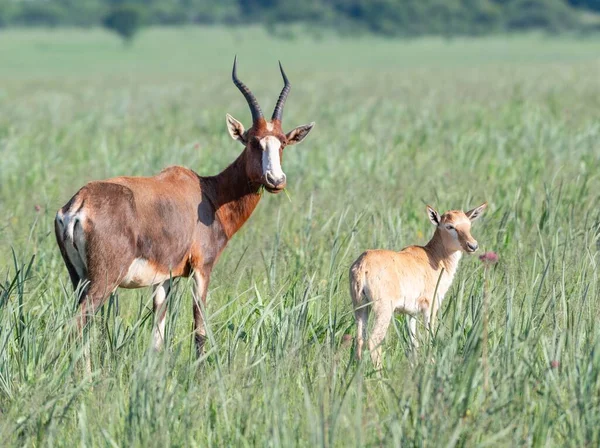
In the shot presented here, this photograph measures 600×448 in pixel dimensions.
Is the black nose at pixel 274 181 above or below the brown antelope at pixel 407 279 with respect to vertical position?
above

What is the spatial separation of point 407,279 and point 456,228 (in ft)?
1.61

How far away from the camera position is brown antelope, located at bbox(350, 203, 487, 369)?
5.26m

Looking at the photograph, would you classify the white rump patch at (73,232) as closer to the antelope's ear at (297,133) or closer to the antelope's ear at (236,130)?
the antelope's ear at (236,130)

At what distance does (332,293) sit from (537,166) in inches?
212

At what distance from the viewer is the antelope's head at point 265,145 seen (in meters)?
6.00

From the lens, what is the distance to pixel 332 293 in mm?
5512

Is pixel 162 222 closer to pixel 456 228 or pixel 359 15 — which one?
pixel 456 228

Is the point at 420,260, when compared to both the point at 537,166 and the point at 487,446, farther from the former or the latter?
the point at 537,166

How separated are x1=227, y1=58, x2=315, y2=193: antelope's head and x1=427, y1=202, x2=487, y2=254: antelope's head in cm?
85

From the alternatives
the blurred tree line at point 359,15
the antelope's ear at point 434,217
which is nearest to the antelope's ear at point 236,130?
the antelope's ear at point 434,217

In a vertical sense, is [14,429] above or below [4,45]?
above

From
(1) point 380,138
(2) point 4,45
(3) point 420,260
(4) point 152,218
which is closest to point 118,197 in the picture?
(4) point 152,218

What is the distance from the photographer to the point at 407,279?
5457 mm

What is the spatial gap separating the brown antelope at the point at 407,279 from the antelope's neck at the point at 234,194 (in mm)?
1147
